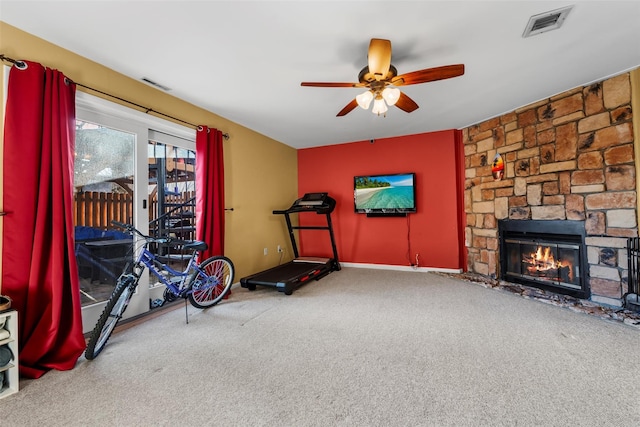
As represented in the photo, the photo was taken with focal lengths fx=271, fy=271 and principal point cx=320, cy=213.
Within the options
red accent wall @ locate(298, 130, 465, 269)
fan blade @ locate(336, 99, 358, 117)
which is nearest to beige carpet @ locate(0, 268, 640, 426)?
red accent wall @ locate(298, 130, 465, 269)

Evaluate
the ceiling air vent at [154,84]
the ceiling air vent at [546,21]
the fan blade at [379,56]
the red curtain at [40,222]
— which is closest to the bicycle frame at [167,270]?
the red curtain at [40,222]

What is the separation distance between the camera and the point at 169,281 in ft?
8.69

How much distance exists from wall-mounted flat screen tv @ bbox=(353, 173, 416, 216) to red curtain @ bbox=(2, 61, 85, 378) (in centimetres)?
384

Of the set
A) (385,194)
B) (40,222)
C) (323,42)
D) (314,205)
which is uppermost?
(323,42)

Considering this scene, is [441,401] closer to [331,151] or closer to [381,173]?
[381,173]

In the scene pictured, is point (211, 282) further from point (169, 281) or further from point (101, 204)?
point (101, 204)

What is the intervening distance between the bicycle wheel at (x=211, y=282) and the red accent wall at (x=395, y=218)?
227 centimetres

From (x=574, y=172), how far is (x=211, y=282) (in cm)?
419

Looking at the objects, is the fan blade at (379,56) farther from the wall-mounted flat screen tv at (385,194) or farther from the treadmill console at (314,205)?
the wall-mounted flat screen tv at (385,194)

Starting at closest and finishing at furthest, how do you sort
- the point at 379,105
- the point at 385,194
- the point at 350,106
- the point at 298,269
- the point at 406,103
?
the point at 379,105
the point at 406,103
the point at 350,106
the point at 298,269
the point at 385,194

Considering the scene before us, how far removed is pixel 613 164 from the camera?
107 inches

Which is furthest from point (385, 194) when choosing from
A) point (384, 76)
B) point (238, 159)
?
point (384, 76)

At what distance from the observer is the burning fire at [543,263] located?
3.20 m

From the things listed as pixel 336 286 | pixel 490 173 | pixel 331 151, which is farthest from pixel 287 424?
pixel 331 151
